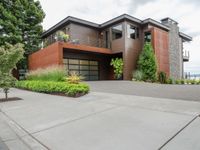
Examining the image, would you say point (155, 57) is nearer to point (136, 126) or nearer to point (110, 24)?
point (110, 24)

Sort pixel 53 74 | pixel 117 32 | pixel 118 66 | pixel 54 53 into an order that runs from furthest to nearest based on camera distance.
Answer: pixel 117 32
pixel 118 66
pixel 54 53
pixel 53 74

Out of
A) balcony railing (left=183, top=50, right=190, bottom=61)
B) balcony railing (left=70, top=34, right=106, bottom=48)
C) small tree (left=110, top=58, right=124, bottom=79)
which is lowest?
small tree (left=110, top=58, right=124, bottom=79)

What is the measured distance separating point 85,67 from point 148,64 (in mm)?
6965

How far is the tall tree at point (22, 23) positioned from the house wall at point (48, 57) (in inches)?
91.9

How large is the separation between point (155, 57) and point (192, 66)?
14.4 m

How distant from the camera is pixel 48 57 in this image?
16984 mm

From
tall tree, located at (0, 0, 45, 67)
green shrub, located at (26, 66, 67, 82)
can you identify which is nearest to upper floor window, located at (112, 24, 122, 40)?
green shrub, located at (26, 66, 67, 82)

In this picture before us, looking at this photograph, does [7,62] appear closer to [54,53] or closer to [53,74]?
[53,74]

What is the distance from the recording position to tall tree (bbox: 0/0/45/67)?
68.0 feet

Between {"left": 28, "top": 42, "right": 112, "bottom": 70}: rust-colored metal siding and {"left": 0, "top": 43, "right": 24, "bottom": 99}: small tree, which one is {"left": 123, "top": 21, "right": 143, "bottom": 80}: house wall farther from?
{"left": 0, "top": 43, "right": 24, "bottom": 99}: small tree

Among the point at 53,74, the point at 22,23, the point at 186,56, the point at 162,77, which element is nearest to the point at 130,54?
the point at 162,77

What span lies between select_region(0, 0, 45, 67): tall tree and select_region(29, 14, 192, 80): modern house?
227cm

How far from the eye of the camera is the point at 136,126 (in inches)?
162

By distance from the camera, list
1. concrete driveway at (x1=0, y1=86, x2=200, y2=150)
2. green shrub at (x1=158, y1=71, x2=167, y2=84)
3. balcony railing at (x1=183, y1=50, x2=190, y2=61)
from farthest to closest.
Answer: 1. balcony railing at (x1=183, y1=50, x2=190, y2=61)
2. green shrub at (x1=158, y1=71, x2=167, y2=84)
3. concrete driveway at (x1=0, y1=86, x2=200, y2=150)
